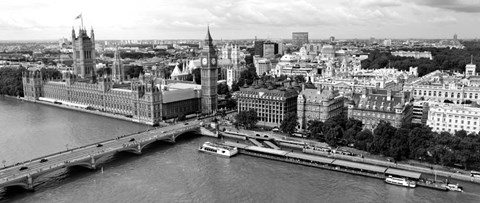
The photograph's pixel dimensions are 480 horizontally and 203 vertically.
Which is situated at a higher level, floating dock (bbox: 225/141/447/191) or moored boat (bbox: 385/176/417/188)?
floating dock (bbox: 225/141/447/191)

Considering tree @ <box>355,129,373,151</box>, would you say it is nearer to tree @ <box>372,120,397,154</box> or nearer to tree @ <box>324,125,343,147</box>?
tree @ <box>372,120,397,154</box>

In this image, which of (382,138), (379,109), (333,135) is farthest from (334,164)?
(379,109)

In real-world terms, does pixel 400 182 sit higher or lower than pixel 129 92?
lower

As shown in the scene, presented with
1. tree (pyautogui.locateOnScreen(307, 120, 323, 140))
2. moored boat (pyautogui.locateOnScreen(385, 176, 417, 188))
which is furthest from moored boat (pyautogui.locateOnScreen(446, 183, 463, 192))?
tree (pyautogui.locateOnScreen(307, 120, 323, 140))

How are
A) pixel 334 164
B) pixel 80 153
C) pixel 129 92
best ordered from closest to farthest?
1. pixel 334 164
2. pixel 80 153
3. pixel 129 92

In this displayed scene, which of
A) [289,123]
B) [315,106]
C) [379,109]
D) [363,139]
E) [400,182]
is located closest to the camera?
[400,182]

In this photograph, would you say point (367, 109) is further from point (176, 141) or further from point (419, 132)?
point (176, 141)

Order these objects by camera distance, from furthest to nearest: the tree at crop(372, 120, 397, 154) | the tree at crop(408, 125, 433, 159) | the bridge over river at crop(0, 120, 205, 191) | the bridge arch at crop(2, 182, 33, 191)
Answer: the tree at crop(372, 120, 397, 154) < the tree at crop(408, 125, 433, 159) < the bridge over river at crop(0, 120, 205, 191) < the bridge arch at crop(2, 182, 33, 191)

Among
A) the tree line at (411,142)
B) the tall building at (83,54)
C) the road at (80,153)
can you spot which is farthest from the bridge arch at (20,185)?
the tall building at (83,54)

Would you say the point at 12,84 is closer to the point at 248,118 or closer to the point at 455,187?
the point at 248,118
